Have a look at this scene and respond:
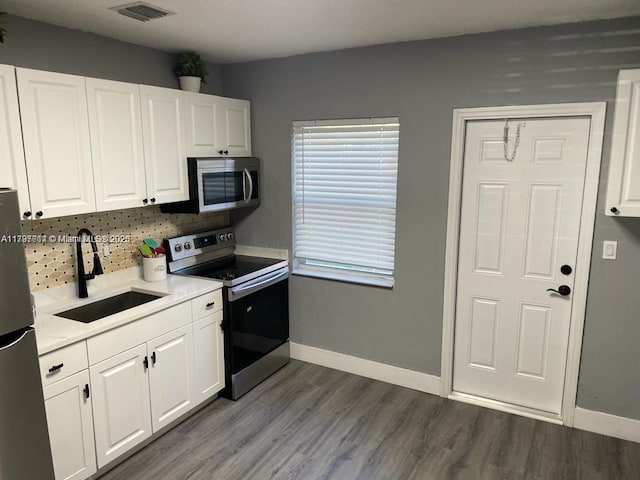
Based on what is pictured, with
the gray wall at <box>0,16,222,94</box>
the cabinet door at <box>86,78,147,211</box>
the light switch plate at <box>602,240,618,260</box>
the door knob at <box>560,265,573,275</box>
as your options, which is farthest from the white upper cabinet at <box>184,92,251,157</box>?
the light switch plate at <box>602,240,618,260</box>

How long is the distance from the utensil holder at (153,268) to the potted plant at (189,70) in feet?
4.21

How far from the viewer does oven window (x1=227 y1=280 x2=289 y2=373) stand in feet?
10.9

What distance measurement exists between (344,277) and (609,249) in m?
1.85

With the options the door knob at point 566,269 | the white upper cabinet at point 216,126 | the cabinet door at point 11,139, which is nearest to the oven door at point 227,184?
the white upper cabinet at point 216,126

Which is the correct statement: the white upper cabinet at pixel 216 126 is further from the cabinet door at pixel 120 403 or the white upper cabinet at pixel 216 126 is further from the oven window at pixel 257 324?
the cabinet door at pixel 120 403

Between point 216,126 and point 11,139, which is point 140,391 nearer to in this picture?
point 11,139

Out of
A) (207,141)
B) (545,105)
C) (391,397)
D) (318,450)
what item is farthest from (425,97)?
(318,450)

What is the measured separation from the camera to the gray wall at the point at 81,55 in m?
2.50

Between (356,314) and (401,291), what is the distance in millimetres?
447

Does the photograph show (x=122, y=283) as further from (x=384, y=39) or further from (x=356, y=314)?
(x=384, y=39)

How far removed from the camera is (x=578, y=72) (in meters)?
2.71

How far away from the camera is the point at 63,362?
224 cm

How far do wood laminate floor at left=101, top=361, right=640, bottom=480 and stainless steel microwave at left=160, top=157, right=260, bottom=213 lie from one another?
57.4 inches

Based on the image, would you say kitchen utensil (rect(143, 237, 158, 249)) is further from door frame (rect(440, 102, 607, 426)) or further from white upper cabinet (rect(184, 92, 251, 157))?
door frame (rect(440, 102, 607, 426))
